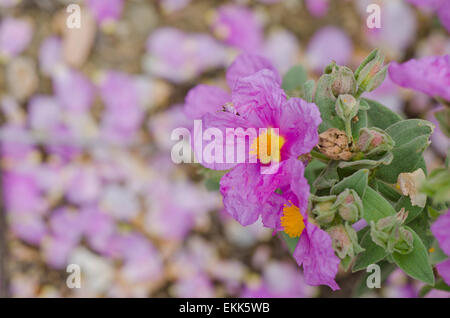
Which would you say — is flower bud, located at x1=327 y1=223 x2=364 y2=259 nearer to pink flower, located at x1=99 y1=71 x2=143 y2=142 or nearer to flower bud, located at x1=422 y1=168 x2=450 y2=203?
flower bud, located at x1=422 y1=168 x2=450 y2=203

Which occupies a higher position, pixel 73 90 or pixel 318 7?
pixel 318 7

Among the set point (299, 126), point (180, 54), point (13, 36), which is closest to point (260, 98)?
point (299, 126)

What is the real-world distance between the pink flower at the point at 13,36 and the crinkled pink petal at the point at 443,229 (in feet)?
3.38

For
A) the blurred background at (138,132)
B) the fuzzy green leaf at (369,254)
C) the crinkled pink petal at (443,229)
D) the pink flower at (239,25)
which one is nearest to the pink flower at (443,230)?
the crinkled pink petal at (443,229)

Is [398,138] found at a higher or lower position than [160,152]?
lower

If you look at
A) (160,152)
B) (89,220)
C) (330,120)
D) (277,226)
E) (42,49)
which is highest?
(42,49)

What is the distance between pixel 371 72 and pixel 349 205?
0.45 feet

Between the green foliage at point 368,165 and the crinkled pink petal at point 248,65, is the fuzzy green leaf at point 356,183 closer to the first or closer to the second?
the green foliage at point 368,165

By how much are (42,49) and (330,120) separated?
0.87 m

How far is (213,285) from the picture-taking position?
110 centimetres

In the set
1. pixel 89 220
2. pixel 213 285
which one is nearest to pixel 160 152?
pixel 89 220

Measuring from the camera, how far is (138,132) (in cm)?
113

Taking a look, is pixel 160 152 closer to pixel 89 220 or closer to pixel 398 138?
pixel 89 220

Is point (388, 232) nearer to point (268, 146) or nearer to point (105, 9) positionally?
point (268, 146)
